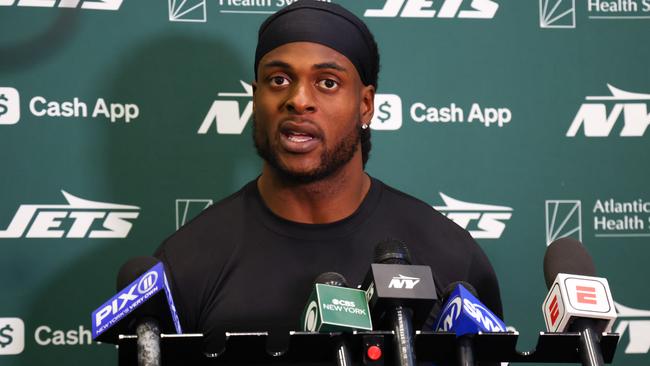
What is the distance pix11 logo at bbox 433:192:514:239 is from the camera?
2768 mm

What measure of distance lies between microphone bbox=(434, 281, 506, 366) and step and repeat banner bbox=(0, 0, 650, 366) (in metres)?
1.22

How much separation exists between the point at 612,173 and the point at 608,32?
41cm

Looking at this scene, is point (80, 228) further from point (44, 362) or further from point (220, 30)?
point (220, 30)

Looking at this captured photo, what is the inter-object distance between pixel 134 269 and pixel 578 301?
75 centimetres

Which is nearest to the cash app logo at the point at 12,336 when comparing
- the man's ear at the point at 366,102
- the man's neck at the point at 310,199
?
the man's neck at the point at 310,199

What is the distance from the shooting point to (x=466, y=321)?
59.1 inches

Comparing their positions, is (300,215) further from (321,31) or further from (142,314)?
(142,314)

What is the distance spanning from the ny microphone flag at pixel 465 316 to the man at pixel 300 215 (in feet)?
1.72

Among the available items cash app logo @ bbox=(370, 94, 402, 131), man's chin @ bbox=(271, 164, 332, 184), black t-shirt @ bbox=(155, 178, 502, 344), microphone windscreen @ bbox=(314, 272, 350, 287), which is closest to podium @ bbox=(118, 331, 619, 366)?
microphone windscreen @ bbox=(314, 272, 350, 287)

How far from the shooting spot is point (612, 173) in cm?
280

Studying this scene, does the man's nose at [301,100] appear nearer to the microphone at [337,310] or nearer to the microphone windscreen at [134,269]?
the microphone windscreen at [134,269]

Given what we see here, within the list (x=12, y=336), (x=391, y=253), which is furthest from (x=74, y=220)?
(x=391, y=253)

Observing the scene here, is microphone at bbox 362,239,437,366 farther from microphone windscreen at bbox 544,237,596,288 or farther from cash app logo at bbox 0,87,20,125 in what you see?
cash app logo at bbox 0,87,20,125

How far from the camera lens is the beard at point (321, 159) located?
2125 millimetres
